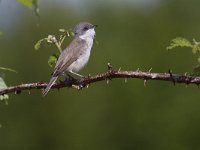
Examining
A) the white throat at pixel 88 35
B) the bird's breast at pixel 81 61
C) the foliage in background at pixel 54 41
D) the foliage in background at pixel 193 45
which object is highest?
the white throat at pixel 88 35

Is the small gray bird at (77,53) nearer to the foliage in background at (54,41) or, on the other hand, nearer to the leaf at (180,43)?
the foliage in background at (54,41)

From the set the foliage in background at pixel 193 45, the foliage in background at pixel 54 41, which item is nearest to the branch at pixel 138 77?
the foliage in background at pixel 193 45

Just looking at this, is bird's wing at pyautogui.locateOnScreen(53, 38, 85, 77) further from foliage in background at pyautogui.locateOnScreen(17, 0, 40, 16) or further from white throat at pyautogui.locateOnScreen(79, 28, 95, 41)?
foliage in background at pyautogui.locateOnScreen(17, 0, 40, 16)

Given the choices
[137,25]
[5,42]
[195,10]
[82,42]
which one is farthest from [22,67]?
[82,42]

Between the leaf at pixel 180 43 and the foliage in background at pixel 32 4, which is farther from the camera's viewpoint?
the leaf at pixel 180 43

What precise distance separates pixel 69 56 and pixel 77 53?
0.75ft

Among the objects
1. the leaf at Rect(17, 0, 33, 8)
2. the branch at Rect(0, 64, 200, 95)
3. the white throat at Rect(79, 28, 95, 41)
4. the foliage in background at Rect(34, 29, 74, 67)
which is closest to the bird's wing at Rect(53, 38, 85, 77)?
the white throat at Rect(79, 28, 95, 41)

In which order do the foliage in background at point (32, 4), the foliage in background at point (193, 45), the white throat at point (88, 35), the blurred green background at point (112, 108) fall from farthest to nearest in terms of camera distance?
1. the blurred green background at point (112, 108)
2. the white throat at point (88, 35)
3. the foliage in background at point (193, 45)
4. the foliage in background at point (32, 4)

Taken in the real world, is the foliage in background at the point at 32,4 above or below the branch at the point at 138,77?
above

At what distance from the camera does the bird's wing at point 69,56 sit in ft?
30.9

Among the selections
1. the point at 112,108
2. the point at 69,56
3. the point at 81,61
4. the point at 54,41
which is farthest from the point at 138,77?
the point at 112,108

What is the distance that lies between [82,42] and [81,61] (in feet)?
1.24

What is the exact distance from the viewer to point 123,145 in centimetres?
3488

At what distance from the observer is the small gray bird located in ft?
31.4
